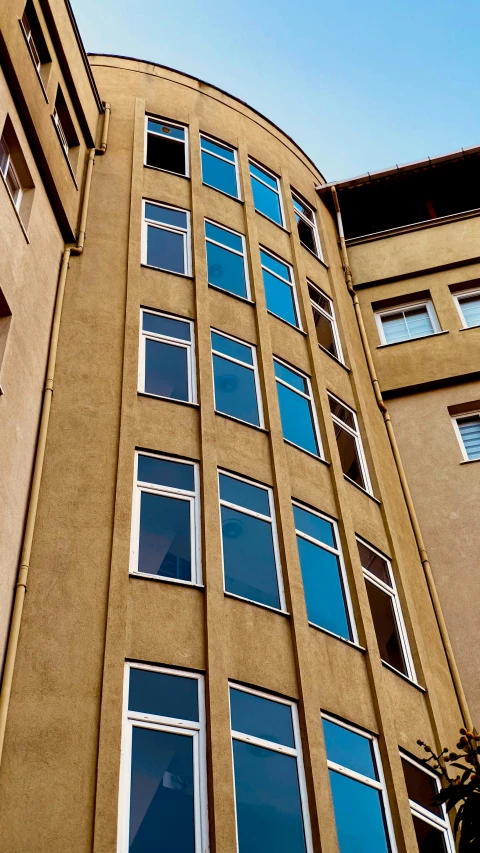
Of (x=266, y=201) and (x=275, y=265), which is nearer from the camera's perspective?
(x=275, y=265)

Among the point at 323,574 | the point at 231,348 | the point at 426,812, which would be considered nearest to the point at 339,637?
the point at 323,574

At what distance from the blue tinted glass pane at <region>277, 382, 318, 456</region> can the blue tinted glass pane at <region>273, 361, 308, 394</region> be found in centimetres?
28

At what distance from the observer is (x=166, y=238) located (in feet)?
59.5

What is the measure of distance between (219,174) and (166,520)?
34.0 feet

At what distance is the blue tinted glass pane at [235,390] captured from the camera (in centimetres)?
1526

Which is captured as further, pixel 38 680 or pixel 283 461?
pixel 283 461

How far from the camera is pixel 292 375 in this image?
17.0 meters

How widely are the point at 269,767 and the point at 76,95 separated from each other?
1413cm

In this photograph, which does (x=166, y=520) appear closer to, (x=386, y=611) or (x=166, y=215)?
(x=386, y=611)

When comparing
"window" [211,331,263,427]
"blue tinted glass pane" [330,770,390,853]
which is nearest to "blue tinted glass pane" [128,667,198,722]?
"blue tinted glass pane" [330,770,390,853]

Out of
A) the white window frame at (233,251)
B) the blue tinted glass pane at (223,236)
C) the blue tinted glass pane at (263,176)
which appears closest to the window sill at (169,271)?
the white window frame at (233,251)

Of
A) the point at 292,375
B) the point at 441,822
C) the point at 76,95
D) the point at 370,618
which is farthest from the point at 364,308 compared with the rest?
the point at 441,822

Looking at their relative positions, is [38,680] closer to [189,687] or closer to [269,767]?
[189,687]

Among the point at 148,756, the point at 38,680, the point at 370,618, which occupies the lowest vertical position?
the point at 148,756
